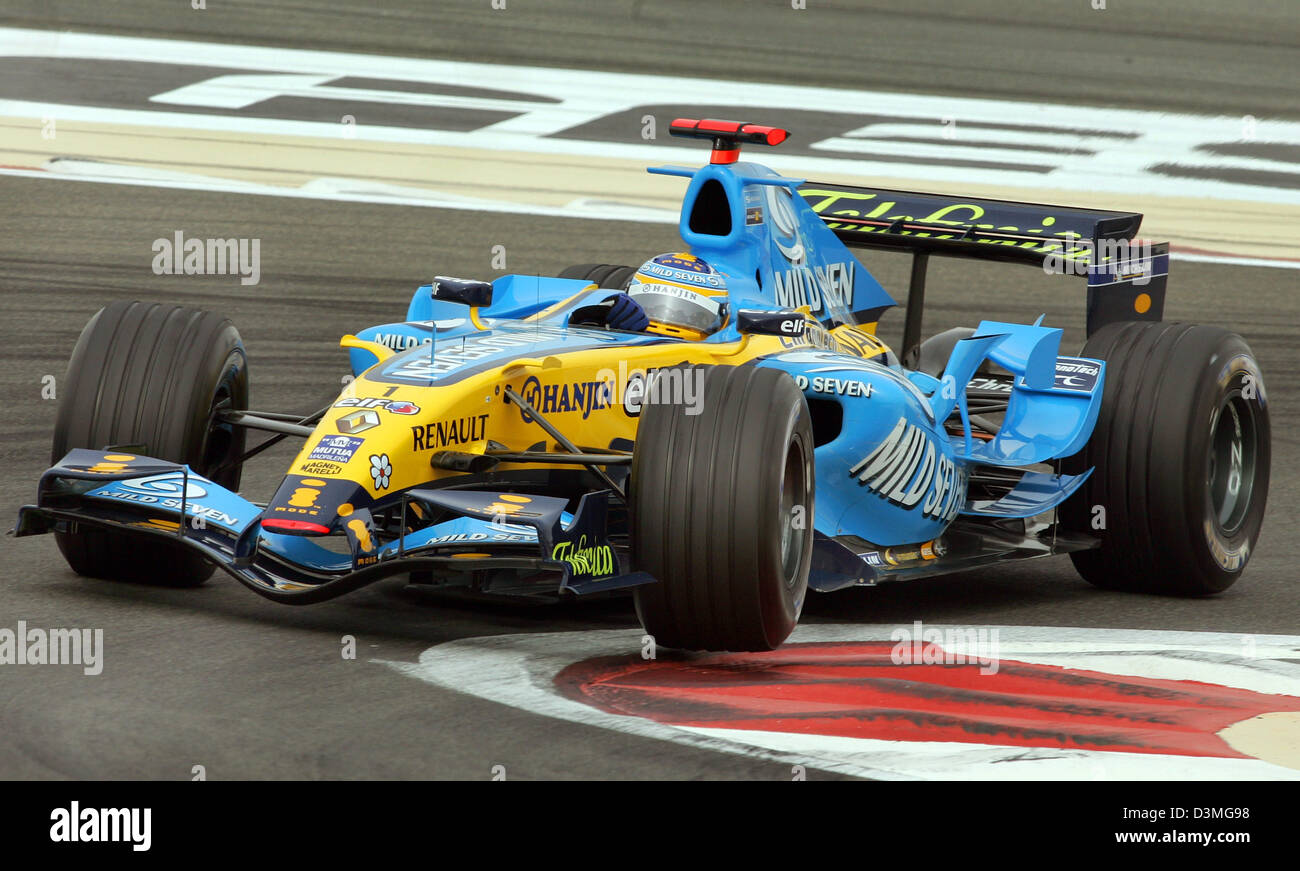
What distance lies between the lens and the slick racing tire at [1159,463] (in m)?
8.46

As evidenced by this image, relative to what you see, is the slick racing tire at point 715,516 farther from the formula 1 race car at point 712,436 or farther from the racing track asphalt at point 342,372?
the racing track asphalt at point 342,372

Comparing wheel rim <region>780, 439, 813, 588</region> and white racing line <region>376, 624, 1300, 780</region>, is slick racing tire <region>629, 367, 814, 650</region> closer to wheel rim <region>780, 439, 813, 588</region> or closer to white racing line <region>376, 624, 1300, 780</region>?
wheel rim <region>780, 439, 813, 588</region>

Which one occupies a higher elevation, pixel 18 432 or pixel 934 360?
pixel 934 360

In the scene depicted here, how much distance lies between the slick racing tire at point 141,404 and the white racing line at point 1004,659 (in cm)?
147

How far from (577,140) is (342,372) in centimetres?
953

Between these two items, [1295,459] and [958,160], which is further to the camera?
[958,160]

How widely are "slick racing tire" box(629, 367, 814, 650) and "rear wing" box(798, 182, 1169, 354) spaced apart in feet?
10.4

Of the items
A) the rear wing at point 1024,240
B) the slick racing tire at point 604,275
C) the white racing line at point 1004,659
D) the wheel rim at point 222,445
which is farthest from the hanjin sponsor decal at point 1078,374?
the wheel rim at point 222,445

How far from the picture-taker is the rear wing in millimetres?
9328

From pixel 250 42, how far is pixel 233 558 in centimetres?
1949

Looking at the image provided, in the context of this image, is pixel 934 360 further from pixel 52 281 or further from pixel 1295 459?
pixel 52 281

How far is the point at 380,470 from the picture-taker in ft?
22.1

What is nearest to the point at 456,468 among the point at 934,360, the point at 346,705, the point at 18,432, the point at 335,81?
Result: the point at 346,705

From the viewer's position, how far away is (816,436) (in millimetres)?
7969
